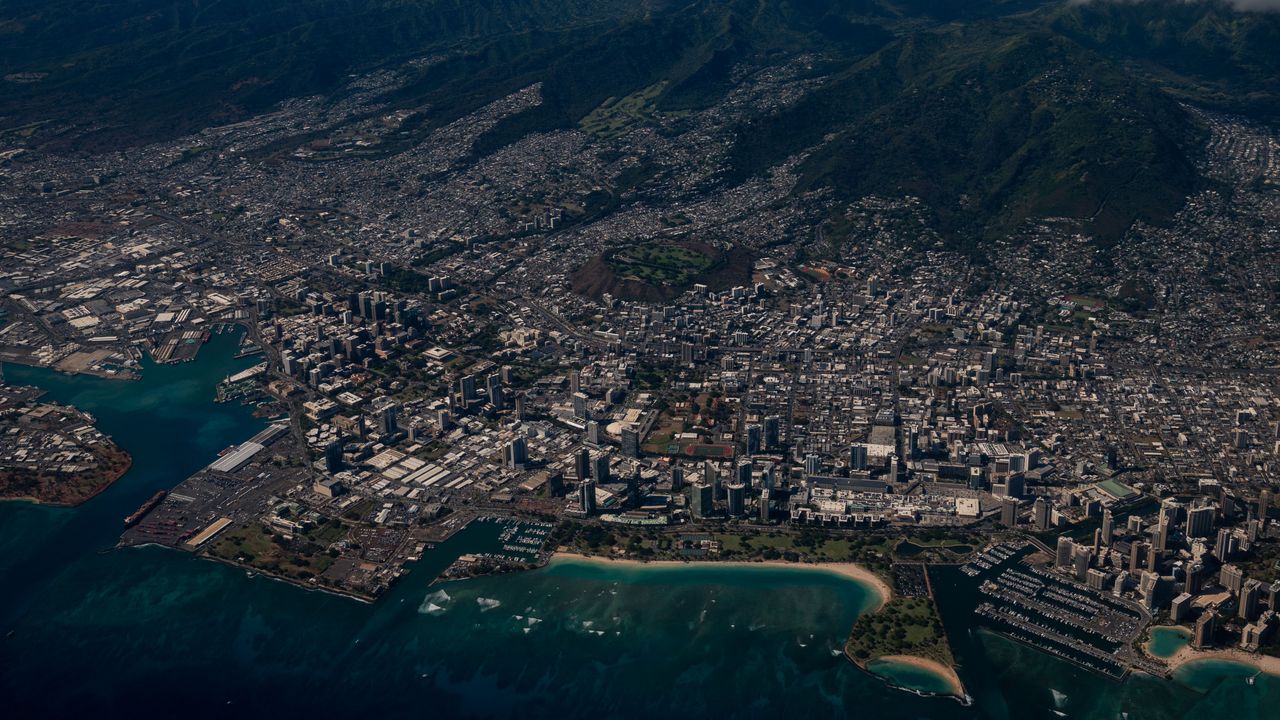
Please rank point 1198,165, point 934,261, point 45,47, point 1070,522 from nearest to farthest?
point 1070,522 < point 934,261 < point 1198,165 < point 45,47

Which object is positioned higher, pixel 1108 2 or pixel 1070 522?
pixel 1108 2

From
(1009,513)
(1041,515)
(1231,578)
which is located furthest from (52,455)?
(1231,578)

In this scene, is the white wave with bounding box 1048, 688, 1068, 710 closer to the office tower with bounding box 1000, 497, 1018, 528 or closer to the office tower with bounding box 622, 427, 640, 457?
the office tower with bounding box 1000, 497, 1018, 528

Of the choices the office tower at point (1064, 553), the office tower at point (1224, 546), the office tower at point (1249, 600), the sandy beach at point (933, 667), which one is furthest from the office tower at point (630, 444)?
the office tower at point (1249, 600)

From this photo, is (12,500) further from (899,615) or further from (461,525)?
(899,615)

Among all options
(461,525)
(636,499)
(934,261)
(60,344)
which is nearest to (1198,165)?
(934,261)

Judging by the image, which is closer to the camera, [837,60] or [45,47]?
[837,60]
